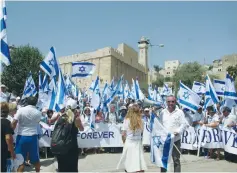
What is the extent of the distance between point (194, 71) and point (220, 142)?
48025mm

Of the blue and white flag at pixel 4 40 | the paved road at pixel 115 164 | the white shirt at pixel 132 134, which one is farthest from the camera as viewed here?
the paved road at pixel 115 164

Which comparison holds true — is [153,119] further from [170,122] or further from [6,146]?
[6,146]

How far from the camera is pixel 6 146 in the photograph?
200 inches

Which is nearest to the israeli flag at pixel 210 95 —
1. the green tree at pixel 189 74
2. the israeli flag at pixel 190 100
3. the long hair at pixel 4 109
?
the israeli flag at pixel 190 100

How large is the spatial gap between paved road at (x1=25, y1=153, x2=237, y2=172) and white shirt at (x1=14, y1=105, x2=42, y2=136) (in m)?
2.10

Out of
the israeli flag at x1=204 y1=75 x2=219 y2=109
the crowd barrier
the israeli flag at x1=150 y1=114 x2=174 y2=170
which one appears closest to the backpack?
the israeli flag at x1=150 y1=114 x2=174 y2=170

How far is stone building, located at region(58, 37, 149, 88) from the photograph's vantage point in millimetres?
63459

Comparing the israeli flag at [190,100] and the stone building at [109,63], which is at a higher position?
the stone building at [109,63]

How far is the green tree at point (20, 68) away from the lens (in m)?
35.0

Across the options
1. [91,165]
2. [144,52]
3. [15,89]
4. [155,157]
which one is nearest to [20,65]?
[15,89]

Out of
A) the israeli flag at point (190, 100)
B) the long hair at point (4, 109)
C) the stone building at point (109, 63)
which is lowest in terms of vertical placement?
the long hair at point (4, 109)

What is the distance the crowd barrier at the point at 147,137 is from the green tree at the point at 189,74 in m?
44.5

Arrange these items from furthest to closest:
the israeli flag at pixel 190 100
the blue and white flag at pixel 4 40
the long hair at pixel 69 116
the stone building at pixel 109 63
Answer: the stone building at pixel 109 63
the israeli flag at pixel 190 100
the blue and white flag at pixel 4 40
the long hair at pixel 69 116

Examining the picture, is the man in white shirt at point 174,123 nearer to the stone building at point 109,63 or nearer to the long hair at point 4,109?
the long hair at point 4,109
